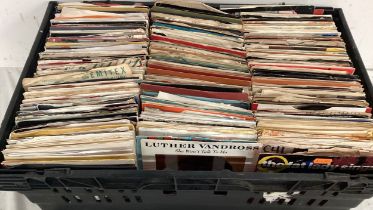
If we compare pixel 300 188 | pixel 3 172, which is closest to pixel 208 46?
pixel 300 188

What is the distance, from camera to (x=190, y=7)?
1.07 m

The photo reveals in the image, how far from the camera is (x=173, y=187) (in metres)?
0.85

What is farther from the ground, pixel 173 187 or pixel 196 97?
pixel 196 97

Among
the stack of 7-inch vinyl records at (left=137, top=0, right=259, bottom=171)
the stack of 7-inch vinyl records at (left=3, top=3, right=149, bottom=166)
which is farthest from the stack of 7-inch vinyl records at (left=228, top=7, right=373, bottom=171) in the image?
the stack of 7-inch vinyl records at (left=3, top=3, right=149, bottom=166)

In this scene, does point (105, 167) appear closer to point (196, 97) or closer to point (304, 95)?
point (196, 97)

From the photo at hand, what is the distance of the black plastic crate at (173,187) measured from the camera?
0.79 m

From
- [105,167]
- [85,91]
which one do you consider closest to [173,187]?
[105,167]

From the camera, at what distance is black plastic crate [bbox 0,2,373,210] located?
0.79 m

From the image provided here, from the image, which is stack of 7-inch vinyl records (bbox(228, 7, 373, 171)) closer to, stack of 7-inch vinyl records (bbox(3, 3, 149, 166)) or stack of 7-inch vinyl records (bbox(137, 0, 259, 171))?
stack of 7-inch vinyl records (bbox(137, 0, 259, 171))

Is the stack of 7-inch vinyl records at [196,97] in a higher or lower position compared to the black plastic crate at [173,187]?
higher

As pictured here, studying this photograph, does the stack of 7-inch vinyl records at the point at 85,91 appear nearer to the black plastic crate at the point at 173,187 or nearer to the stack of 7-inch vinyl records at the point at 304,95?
the black plastic crate at the point at 173,187

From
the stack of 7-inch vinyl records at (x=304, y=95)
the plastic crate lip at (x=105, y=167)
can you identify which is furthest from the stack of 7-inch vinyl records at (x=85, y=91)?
the stack of 7-inch vinyl records at (x=304, y=95)

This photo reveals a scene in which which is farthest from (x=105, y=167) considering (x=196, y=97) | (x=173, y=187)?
(x=196, y=97)

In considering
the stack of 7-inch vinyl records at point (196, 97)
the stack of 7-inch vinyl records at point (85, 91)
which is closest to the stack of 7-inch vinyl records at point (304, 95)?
the stack of 7-inch vinyl records at point (196, 97)
